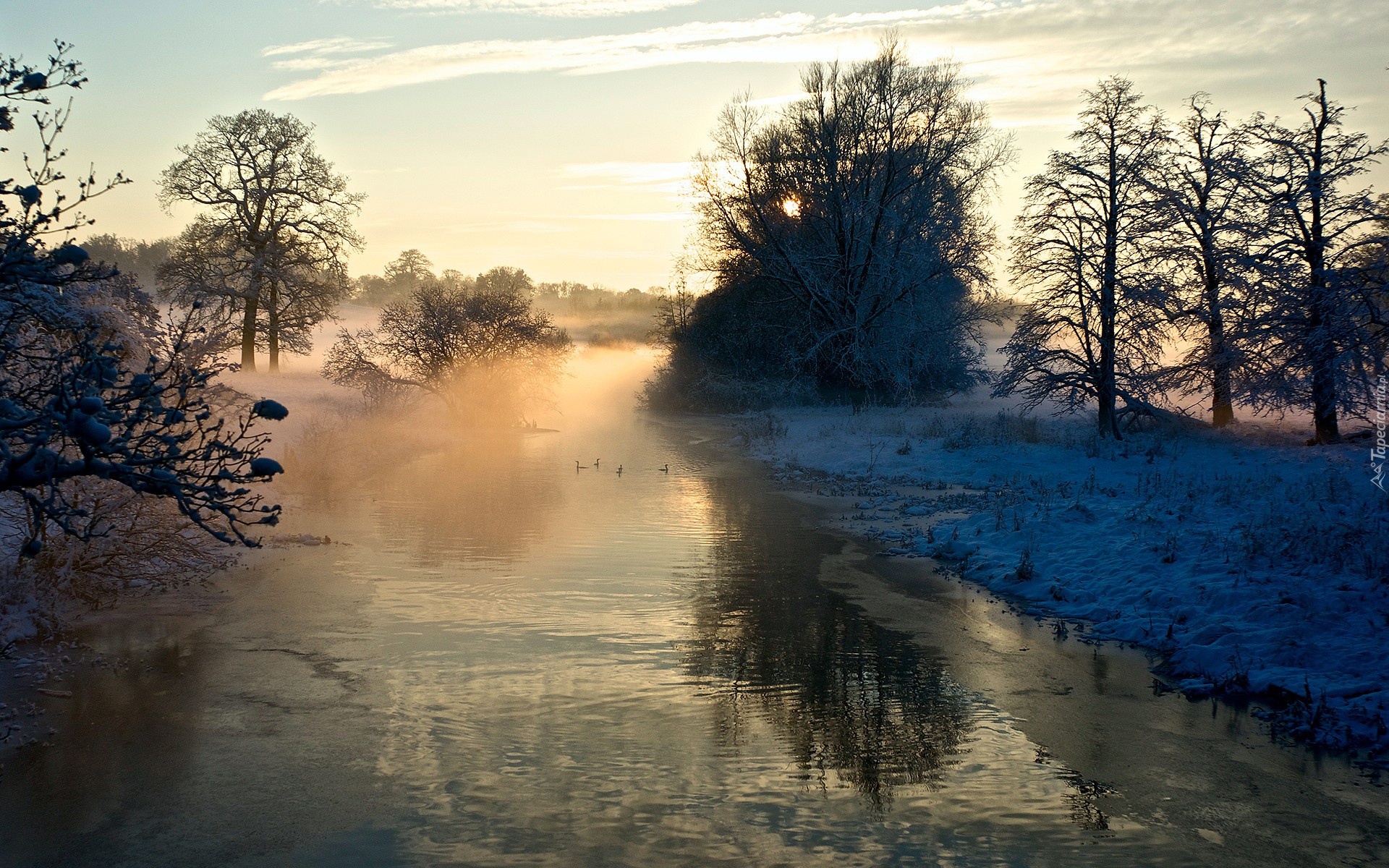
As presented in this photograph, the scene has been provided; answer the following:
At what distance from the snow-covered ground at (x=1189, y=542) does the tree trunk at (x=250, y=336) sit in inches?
1018

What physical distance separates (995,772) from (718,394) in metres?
38.9

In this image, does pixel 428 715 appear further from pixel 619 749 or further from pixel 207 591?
pixel 207 591

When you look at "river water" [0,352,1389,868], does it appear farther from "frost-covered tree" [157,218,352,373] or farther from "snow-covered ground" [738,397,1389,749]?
"frost-covered tree" [157,218,352,373]

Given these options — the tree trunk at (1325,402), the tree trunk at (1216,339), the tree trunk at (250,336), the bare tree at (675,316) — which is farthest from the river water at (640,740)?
the bare tree at (675,316)

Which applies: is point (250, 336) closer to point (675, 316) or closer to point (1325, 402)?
point (675, 316)

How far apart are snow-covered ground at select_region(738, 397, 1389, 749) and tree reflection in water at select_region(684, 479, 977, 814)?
2496 mm

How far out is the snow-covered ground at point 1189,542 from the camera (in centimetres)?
884

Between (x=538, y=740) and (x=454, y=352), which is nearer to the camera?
(x=538, y=740)

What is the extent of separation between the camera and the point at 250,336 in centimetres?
4053

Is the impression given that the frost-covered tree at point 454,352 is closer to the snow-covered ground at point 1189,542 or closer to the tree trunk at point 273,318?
the tree trunk at point 273,318

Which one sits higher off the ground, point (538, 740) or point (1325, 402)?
Result: point (1325, 402)

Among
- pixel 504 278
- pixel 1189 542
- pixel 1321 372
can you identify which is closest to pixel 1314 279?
pixel 1321 372

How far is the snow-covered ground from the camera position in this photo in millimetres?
8836

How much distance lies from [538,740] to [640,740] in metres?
0.78
